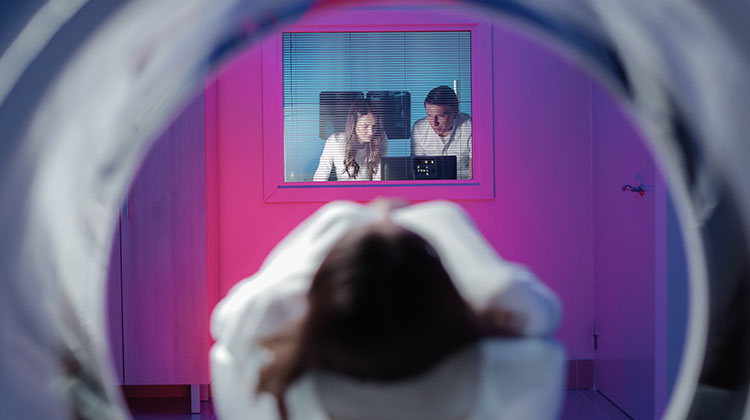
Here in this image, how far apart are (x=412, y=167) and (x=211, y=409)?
3.89ft

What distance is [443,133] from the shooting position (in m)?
2.35

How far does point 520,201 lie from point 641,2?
1.73m

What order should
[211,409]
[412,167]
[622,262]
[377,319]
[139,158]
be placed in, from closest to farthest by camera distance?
[139,158], [377,319], [622,262], [211,409], [412,167]

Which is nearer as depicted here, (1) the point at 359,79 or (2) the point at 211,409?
(2) the point at 211,409

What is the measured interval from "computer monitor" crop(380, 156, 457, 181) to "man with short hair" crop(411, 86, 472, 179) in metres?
0.03

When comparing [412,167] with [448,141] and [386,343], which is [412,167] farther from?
[386,343]

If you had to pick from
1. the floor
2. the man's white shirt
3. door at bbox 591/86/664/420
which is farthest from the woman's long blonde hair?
the floor

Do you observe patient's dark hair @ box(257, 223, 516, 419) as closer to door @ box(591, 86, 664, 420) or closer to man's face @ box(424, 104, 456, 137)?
door @ box(591, 86, 664, 420)

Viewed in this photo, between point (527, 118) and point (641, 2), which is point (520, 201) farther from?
point (641, 2)

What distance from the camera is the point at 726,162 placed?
2.15 ft

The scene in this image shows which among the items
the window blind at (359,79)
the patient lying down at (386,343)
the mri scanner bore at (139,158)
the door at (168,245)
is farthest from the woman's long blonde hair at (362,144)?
the mri scanner bore at (139,158)

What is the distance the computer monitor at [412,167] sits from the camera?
7.67ft

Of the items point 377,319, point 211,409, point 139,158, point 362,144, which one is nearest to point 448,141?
point 362,144

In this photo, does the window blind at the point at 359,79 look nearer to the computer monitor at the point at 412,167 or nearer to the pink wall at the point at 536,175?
the computer monitor at the point at 412,167
